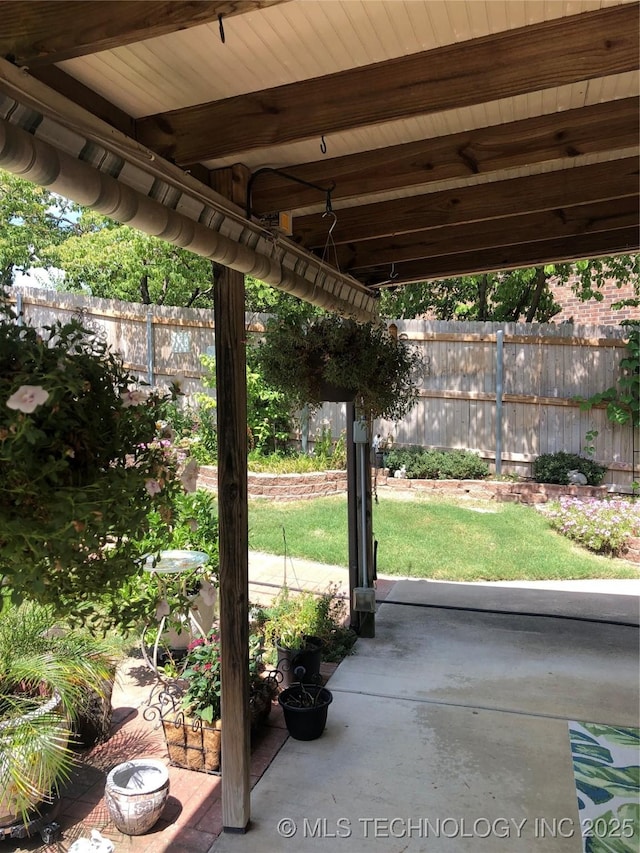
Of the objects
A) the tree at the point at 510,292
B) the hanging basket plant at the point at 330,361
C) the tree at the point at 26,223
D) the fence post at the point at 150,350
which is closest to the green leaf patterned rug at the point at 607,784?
the hanging basket plant at the point at 330,361

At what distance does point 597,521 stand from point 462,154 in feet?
15.8

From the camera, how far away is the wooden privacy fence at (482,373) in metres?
7.48

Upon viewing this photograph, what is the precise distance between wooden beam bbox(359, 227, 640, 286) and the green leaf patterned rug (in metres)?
2.73

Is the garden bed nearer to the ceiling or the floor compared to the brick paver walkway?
nearer to the ceiling

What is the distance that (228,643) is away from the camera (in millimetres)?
2311

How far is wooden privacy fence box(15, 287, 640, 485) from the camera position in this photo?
24.5ft

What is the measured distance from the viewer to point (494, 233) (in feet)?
12.1

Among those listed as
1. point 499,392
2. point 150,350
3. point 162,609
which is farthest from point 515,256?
point 150,350

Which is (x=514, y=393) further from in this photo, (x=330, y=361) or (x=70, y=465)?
(x=70, y=465)

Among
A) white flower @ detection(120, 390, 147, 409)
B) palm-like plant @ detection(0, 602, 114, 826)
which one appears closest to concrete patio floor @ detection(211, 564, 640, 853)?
palm-like plant @ detection(0, 602, 114, 826)

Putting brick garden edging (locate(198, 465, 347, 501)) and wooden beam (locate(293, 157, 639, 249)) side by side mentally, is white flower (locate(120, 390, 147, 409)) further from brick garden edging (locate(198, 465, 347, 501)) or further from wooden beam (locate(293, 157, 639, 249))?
brick garden edging (locate(198, 465, 347, 501))

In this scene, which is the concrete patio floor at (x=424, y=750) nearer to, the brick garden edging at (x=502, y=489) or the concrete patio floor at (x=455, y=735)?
the concrete patio floor at (x=455, y=735)

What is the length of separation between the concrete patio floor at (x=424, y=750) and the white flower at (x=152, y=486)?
153 cm

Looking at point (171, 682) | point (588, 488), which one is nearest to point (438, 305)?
point (588, 488)
